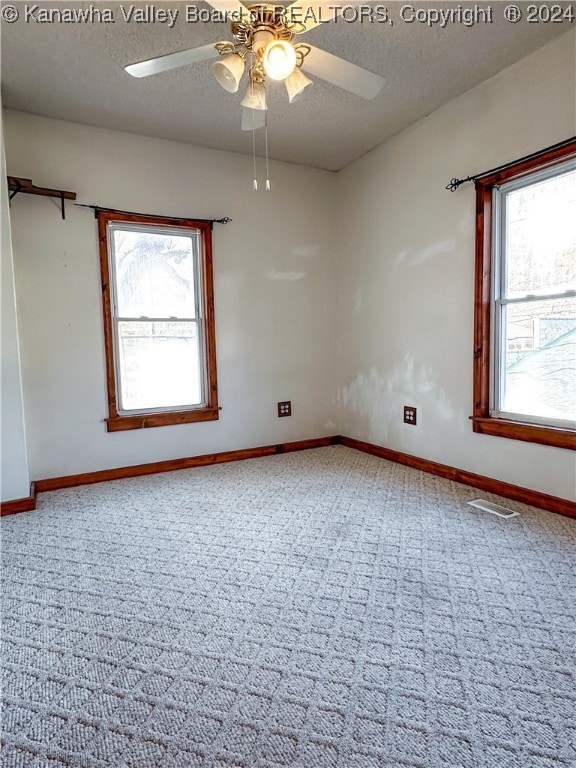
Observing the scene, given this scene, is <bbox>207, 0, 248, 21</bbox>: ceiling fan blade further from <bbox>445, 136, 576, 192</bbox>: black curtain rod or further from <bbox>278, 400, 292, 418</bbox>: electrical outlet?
<bbox>278, 400, 292, 418</bbox>: electrical outlet

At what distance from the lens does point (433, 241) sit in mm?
3215

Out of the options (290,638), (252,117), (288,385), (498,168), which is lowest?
(290,638)

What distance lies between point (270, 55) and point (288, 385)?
2.78 m

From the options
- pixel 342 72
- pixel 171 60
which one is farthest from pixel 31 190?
pixel 342 72

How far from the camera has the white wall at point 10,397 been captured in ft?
8.63

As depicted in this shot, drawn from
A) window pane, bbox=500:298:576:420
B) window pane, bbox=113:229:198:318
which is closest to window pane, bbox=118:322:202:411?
window pane, bbox=113:229:198:318

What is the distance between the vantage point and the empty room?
1.27 meters

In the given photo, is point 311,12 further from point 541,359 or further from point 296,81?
point 541,359

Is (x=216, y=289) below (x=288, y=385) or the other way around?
the other way around

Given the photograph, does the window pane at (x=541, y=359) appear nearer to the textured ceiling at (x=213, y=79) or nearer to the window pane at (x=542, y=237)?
the window pane at (x=542, y=237)

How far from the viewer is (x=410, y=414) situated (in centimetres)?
352

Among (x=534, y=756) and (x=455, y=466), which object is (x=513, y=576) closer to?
(x=534, y=756)

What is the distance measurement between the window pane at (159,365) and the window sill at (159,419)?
10cm

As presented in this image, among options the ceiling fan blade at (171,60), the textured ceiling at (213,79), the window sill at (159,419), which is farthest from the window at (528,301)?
the window sill at (159,419)
